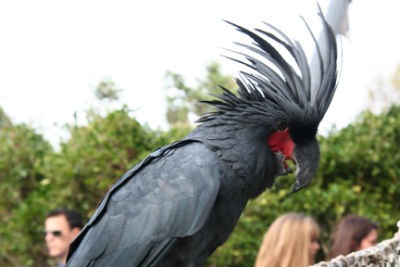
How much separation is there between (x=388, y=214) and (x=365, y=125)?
108 centimetres

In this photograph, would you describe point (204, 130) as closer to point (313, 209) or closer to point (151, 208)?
point (151, 208)

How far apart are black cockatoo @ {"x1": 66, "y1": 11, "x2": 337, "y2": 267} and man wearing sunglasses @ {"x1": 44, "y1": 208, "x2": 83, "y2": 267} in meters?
1.88

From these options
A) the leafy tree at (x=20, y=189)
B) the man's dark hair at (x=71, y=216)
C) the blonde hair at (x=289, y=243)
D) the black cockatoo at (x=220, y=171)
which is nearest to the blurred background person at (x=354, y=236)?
the blonde hair at (x=289, y=243)

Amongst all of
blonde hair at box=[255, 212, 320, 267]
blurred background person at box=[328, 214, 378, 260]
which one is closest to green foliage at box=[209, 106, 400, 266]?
Result: blurred background person at box=[328, 214, 378, 260]

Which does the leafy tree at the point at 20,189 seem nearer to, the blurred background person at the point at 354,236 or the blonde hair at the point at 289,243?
the blonde hair at the point at 289,243

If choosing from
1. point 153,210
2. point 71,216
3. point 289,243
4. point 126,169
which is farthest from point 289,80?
point 126,169

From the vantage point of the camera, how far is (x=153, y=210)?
290 centimetres

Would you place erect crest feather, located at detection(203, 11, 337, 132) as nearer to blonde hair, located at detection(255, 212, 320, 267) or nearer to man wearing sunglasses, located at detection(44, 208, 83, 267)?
blonde hair, located at detection(255, 212, 320, 267)

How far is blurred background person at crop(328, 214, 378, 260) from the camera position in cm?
472

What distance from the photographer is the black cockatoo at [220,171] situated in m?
2.84

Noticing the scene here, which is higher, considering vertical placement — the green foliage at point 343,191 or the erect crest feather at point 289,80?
the erect crest feather at point 289,80

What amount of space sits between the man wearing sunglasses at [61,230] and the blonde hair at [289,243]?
1.63 m

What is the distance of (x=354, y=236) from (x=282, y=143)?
6.93 feet

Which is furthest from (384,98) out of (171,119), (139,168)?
(139,168)
